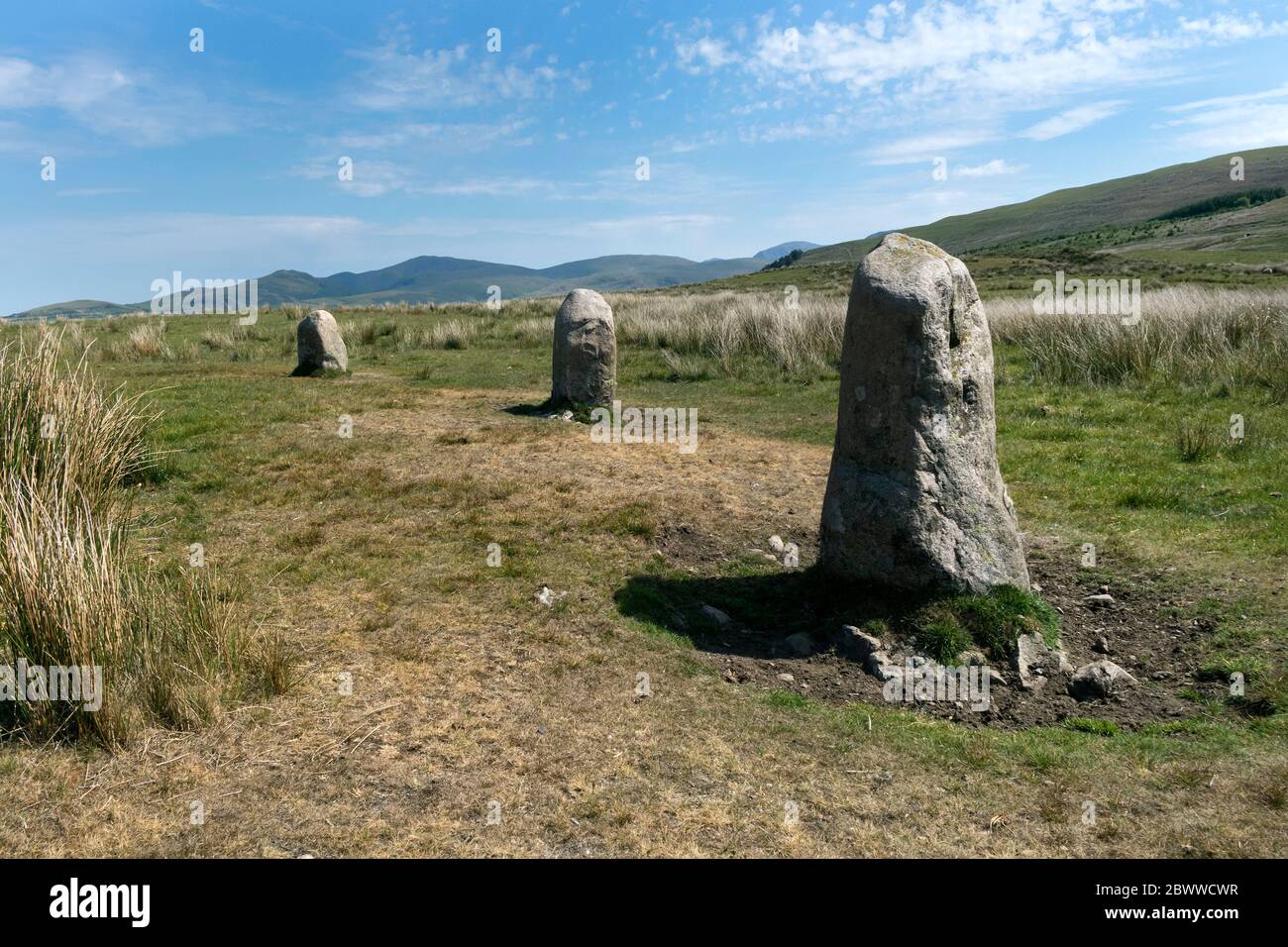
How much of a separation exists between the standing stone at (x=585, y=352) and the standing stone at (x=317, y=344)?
578 cm

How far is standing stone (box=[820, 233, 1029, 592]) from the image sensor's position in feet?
19.3

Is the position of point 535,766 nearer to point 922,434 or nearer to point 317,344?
point 922,434

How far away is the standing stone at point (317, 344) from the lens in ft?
53.2

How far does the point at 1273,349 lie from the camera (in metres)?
13.6

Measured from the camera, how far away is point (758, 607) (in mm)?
6668

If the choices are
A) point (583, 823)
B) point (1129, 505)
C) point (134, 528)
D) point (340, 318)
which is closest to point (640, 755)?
point (583, 823)

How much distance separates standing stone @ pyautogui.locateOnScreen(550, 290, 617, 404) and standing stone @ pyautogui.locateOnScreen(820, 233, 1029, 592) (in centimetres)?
692

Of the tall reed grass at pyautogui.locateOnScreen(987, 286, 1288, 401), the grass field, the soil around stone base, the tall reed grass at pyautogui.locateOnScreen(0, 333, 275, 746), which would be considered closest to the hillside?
the tall reed grass at pyautogui.locateOnScreen(987, 286, 1288, 401)

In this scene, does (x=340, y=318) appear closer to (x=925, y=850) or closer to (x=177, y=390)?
(x=177, y=390)

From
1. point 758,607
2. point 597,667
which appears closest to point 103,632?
point 597,667

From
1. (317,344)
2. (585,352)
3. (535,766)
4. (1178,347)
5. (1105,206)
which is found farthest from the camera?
(1105,206)

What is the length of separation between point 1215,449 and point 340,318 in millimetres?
24680

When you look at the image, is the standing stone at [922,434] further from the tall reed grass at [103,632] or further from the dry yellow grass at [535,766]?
the tall reed grass at [103,632]

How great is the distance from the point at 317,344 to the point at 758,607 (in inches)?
488
